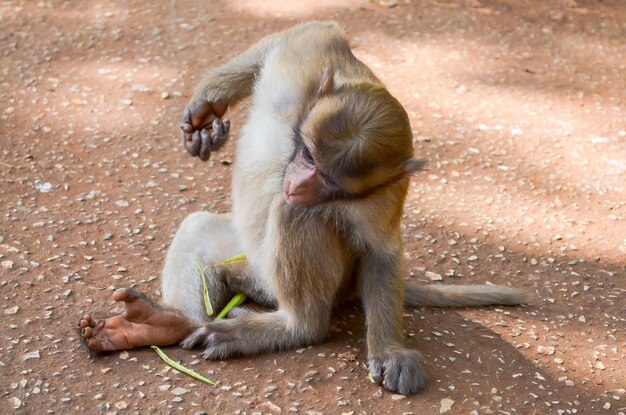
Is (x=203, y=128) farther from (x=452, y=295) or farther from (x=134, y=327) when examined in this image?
(x=452, y=295)

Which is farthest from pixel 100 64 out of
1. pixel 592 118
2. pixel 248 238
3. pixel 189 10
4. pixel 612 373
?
pixel 612 373

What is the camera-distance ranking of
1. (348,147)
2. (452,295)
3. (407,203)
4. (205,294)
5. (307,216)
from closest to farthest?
(348,147), (307,216), (205,294), (452,295), (407,203)

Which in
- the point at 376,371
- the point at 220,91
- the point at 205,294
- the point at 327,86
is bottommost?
the point at 376,371

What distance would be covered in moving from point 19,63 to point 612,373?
5404 mm

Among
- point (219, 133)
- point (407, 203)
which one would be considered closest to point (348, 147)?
point (219, 133)

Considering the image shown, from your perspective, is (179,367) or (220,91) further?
(220,91)

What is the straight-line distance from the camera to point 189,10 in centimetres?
855

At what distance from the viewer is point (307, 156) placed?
3918 millimetres

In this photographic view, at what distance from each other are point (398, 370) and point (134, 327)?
129 cm

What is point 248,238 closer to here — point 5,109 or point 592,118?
point 5,109

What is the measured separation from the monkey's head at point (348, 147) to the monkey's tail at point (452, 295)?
1134 mm

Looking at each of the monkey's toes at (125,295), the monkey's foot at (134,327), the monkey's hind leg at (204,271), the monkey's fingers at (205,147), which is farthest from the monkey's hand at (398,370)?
the monkey's fingers at (205,147)

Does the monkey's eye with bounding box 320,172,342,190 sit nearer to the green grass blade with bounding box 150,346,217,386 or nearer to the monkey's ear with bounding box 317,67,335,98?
the monkey's ear with bounding box 317,67,335,98

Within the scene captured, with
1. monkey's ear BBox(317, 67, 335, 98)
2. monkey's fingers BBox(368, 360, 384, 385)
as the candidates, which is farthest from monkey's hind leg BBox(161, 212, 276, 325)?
monkey's ear BBox(317, 67, 335, 98)
